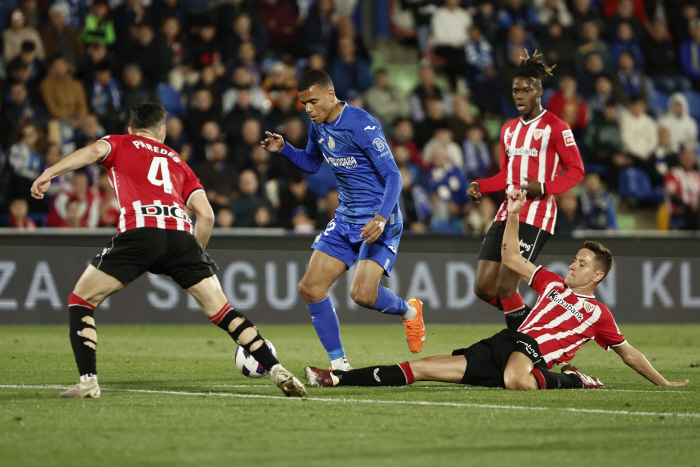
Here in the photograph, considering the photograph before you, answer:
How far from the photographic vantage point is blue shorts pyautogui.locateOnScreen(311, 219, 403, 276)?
21.6ft

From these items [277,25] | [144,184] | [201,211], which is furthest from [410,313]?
[277,25]

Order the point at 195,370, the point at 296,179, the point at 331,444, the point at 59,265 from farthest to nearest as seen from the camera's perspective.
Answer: the point at 296,179 < the point at 59,265 < the point at 195,370 < the point at 331,444

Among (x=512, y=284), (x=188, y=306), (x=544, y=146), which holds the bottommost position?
(x=188, y=306)

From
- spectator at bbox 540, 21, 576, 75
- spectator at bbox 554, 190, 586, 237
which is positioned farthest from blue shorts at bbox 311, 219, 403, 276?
spectator at bbox 540, 21, 576, 75

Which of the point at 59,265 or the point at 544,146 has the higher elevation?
the point at 544,146

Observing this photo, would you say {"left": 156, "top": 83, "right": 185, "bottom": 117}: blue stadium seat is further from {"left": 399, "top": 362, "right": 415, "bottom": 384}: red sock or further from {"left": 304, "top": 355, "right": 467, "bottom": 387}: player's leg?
{"left": 399, "top": 362, "right": 415, "bottom": 384}: red sock

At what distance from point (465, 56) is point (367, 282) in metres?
10.0

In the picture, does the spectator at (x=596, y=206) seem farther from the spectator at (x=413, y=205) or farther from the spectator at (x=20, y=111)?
the spectator at (x=20, y=111)

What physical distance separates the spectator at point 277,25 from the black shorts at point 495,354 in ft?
33.2

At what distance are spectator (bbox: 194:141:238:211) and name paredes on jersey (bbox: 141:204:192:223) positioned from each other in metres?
6.65

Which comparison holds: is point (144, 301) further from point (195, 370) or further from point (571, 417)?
point (571, 417)

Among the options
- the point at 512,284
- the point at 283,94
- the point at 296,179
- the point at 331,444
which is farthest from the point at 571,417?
the point at 283,94

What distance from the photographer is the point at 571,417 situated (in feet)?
15.8

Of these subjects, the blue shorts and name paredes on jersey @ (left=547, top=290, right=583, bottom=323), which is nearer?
name paredes on jersey @ (left=547, top=290, right=583, bottom=323)
